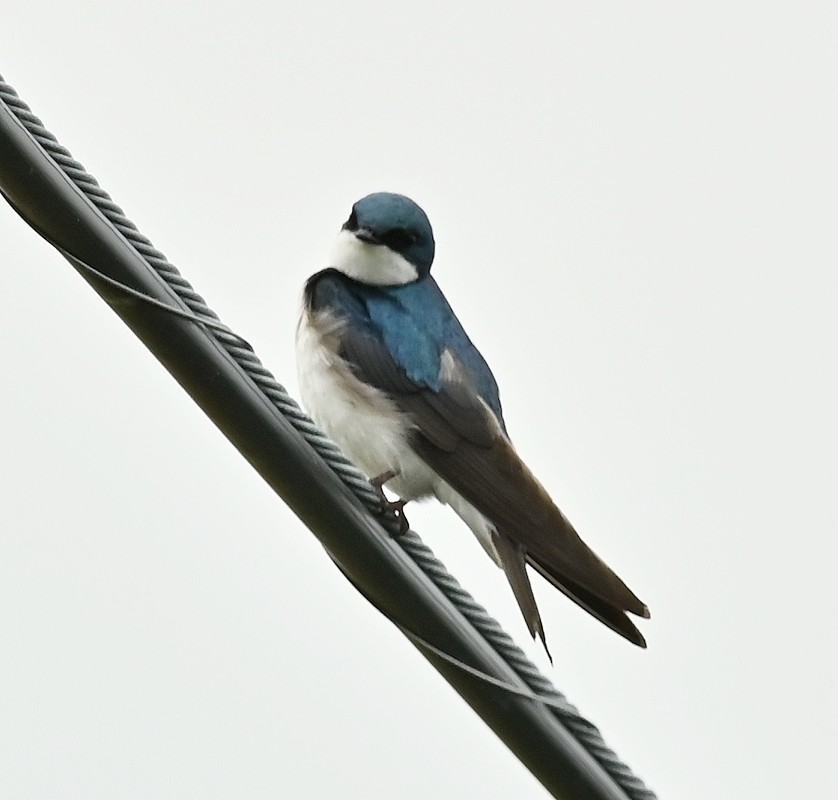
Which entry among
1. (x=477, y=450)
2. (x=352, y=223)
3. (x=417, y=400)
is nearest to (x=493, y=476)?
(x=477, y=450)

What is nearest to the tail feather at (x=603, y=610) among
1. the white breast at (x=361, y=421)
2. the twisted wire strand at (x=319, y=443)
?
the white breast at (x=361, y=421)

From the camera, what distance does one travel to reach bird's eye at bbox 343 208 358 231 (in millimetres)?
4285

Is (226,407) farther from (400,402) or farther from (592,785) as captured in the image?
(400,402)

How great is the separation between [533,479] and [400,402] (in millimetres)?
441

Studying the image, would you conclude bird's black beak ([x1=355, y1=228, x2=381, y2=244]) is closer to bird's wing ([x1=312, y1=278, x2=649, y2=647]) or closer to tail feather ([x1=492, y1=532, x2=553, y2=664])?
bird's wing ([x1=312, y1=278, x2=649, y2=647])

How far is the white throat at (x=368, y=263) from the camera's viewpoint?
4.23 m

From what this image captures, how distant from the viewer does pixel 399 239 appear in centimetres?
432

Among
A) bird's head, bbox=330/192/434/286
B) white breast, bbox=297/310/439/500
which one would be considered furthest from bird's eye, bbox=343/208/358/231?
white breast, bbox=297/310/439/500

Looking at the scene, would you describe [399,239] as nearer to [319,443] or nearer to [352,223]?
[352,223]

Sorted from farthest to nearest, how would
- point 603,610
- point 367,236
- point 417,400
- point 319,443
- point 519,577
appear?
point 367,236 < point 417,400 < point 519,577 < point 603,610 < point 319,443

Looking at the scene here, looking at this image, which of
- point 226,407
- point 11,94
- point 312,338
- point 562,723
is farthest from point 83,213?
point 312,338

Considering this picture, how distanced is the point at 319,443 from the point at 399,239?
2.01m

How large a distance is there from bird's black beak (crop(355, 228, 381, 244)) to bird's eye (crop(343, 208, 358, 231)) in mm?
29

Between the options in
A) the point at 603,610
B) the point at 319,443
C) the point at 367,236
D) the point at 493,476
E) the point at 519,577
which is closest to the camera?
the point at 319,443
